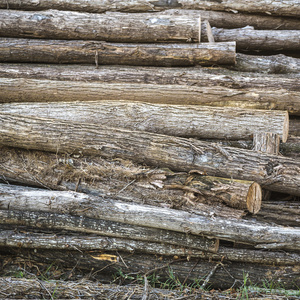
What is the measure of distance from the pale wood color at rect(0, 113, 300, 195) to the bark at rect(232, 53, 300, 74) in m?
1.81

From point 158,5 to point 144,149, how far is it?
8.96 ft

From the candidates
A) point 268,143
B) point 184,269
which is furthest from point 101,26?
point 184,269

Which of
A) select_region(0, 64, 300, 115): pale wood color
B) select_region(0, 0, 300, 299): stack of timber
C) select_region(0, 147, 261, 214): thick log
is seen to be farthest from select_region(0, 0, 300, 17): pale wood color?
select_region(0, 147, 261, 214): thick log

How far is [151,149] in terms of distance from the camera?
13.0ft

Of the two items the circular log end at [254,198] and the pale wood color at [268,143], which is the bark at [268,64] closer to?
the pale wood color at [268,143]

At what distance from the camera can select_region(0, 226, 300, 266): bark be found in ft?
11.9

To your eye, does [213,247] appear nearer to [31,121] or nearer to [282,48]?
[31,121]

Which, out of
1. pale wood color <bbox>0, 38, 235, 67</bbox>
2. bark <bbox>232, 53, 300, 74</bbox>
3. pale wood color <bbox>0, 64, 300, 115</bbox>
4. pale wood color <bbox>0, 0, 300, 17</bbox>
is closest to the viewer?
pale wood color <bbox>0, 64, 300, 115</bbox>

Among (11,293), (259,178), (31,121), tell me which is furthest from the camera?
(31,121)

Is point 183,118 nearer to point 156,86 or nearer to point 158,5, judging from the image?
point 156,86

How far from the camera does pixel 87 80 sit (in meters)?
4.86

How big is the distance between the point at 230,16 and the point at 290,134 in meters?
2.28

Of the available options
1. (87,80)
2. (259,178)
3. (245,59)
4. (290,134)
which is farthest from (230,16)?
(259,178)

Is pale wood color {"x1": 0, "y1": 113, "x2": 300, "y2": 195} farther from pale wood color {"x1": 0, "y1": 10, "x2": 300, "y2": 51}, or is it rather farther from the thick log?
pale wood color {"x1": 0, "y1": 10, "x2": 300, "y2": 51}
